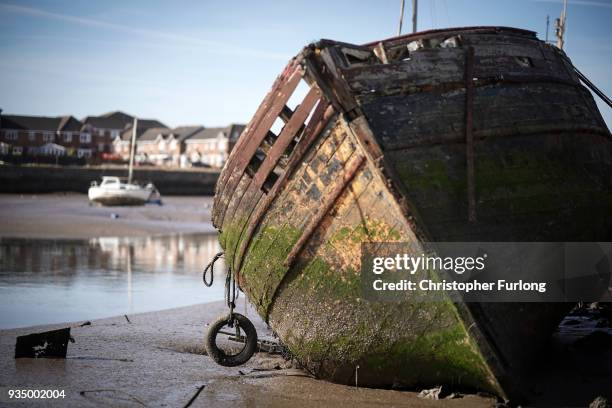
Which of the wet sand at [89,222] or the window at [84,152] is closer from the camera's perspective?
the wet sand at [89,222]

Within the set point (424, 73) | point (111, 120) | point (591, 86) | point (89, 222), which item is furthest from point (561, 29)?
point (111, 120)

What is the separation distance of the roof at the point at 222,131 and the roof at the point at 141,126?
11897 millimetres

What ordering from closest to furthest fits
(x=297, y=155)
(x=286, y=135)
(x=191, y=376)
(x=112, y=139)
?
(x=297, y=155), (x=286, y=135), (x=191, y=376), (x=112, y=139)

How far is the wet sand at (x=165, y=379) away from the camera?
5625mm

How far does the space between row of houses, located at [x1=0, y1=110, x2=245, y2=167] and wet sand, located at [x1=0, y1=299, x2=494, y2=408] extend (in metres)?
82.3

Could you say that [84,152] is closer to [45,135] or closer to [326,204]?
[45,135]

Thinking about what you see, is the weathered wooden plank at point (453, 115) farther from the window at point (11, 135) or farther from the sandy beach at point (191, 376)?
the window at point (11, 135)

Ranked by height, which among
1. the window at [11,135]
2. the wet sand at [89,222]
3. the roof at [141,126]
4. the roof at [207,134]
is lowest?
the wet sand at [89,222]

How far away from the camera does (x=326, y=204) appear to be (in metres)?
5.64

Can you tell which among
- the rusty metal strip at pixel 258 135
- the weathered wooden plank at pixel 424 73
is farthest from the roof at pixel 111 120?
the weathered wooden plank at pixel 424 73

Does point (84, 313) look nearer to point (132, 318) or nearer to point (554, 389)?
point (132, 318)

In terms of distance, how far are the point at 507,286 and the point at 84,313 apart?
23.2ft

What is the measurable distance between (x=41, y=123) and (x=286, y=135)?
99897 mm

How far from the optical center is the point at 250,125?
6.45m
